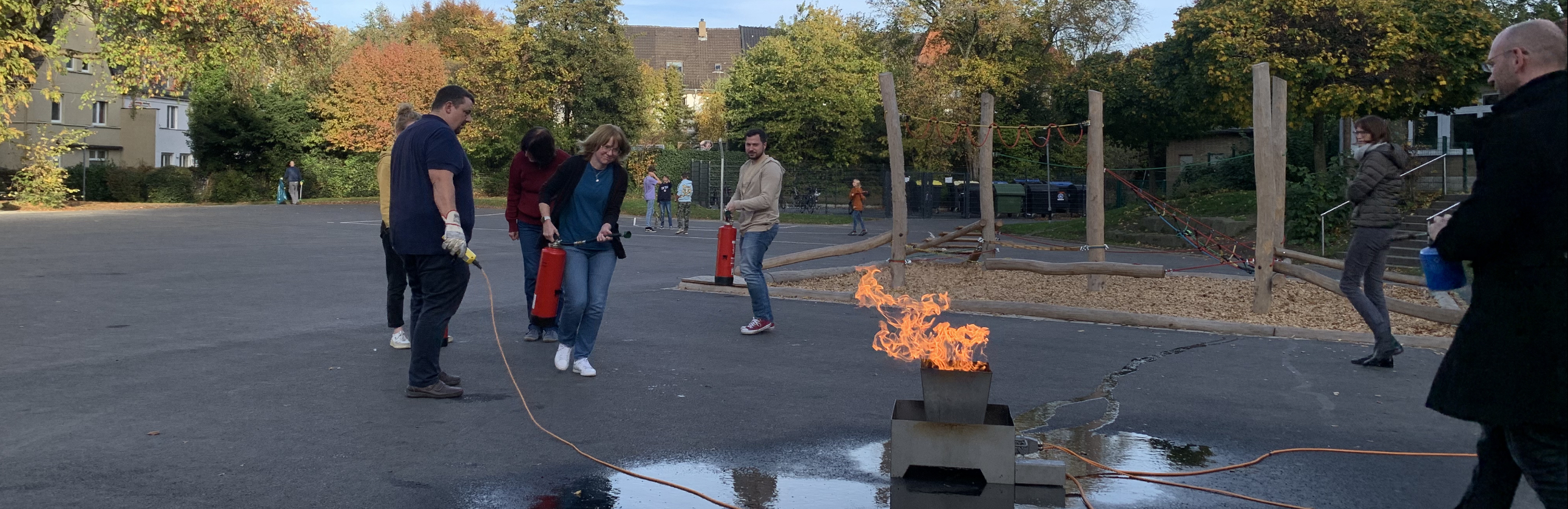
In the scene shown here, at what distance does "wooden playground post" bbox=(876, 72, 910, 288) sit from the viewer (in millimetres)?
12703

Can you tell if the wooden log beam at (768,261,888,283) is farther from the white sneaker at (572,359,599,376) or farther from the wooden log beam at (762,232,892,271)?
the white sneaker at (572,359,599,376)

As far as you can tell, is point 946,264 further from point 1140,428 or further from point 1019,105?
point 1019,105

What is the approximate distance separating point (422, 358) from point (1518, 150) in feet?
17.5

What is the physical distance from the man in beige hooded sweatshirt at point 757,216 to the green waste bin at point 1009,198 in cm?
3134

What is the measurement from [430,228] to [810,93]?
4176 cm

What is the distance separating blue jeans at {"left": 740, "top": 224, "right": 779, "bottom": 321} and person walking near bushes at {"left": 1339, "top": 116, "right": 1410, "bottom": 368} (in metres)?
4.39

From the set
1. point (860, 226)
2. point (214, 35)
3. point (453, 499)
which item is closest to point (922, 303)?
point (453, 499)

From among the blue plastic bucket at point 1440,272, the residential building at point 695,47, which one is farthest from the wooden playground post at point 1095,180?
the residential building at point 695,47

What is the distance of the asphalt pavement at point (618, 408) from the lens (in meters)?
4.73

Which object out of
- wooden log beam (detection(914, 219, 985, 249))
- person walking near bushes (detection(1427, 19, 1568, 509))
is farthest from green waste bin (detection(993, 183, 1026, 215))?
person walking near bushes (detection(1427, 19, 1568, 509))

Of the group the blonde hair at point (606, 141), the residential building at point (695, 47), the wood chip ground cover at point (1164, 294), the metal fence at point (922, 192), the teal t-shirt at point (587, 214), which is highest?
the residential building at point (695, 47)

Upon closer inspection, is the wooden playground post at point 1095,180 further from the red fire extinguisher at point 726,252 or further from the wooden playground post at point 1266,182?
the red fire extinguisher at point 726,252

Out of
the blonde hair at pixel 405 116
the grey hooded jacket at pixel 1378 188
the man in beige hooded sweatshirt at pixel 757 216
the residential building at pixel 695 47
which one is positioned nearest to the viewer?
the blonde hair at pixel 405 116

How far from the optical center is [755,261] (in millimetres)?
9266
